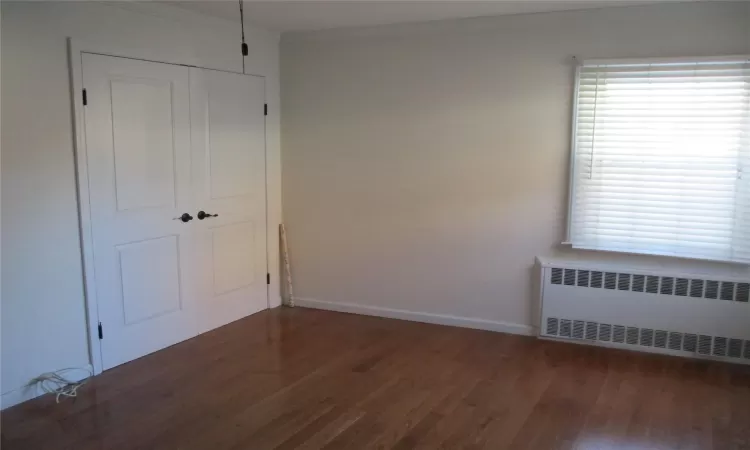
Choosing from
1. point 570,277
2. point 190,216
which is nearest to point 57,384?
point 190,216

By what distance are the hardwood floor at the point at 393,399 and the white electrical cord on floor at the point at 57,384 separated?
0.08 metres

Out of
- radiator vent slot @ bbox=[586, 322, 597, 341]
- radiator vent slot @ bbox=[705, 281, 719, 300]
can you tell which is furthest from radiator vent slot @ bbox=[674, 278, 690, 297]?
radiator vent slot @ bbox=[586, 322, 597, 341]

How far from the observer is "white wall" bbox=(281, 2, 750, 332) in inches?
164

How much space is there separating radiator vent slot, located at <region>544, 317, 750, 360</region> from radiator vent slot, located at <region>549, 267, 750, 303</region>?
281mm

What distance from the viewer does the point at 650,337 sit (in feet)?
13.7

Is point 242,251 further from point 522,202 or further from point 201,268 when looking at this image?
point 522,202

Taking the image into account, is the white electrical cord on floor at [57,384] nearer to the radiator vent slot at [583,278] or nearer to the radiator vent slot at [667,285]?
the radiator vent slot at [583,278]

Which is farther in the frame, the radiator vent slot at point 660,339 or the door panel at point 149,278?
the radiator vent slot at point 660,339

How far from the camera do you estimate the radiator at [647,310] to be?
3.97 metres

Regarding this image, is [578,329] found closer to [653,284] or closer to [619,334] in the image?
[619,334]

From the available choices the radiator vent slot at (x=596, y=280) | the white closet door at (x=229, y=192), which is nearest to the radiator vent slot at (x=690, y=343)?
the radiator vent slot at (x=596, y=280)

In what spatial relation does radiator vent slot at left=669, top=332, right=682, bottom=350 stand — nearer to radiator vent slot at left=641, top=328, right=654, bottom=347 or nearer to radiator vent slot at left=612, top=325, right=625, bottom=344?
radiator vent slot at left=641, top=328, right=654, bottom=347

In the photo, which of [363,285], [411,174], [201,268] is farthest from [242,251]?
[411,174]

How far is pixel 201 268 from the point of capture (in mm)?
4578
